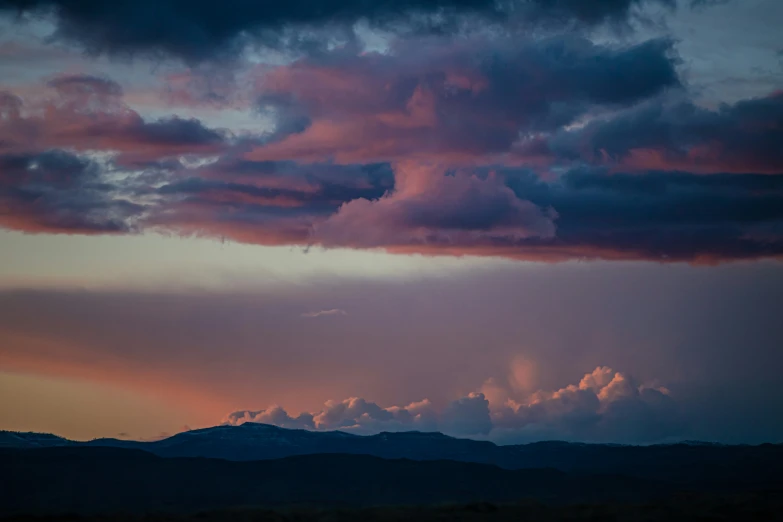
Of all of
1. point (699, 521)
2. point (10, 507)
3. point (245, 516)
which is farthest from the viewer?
point (10, 507)

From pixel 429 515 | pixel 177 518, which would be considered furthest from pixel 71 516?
pixel 429 515

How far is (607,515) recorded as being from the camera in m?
88.2

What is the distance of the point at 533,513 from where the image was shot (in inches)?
3600

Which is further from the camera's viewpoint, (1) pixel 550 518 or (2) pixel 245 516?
(2) pixel 245 516

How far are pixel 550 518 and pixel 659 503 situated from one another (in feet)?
42.9

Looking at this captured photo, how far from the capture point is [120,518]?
9838 centimetres

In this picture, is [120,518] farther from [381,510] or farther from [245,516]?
[381,510]

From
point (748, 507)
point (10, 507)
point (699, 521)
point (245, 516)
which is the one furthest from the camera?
point (10, 507)

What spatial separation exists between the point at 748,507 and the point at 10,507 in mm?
152622

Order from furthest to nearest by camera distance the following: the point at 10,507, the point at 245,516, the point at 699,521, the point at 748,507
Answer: the point at 10,507, the point at 245,516, the point at 748,507, the point at 699,521

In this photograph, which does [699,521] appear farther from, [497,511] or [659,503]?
[497,511]

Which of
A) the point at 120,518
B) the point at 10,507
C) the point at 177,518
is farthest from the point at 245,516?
the point at 10,507

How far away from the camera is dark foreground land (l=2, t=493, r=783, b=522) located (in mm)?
86312

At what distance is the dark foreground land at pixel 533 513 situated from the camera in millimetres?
86312
